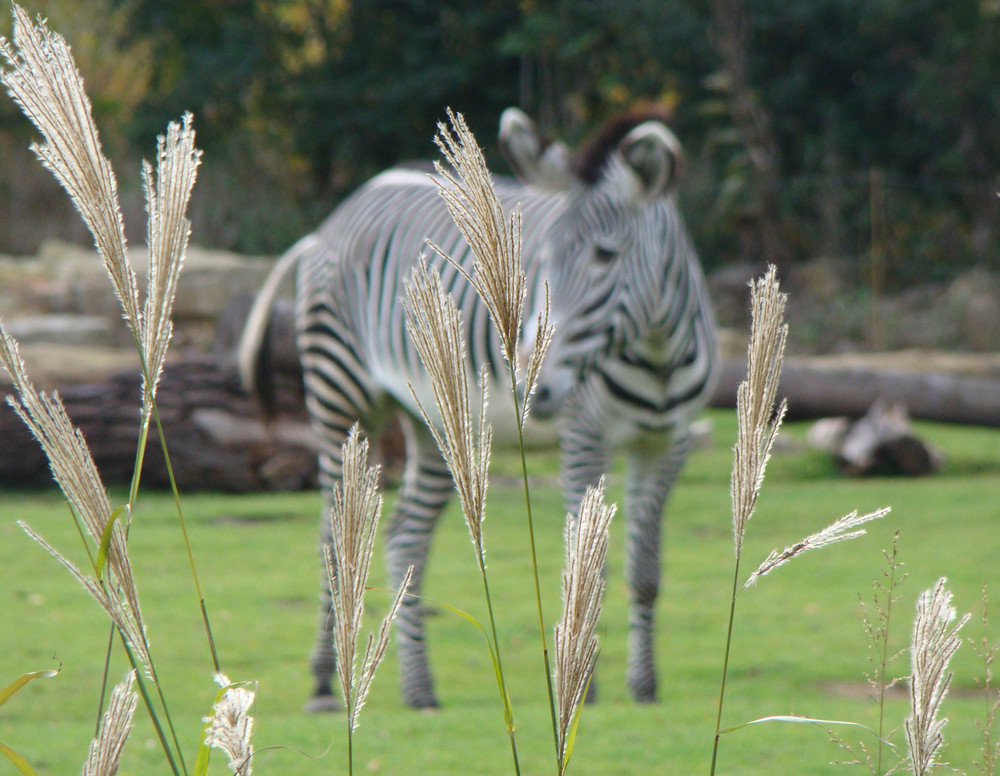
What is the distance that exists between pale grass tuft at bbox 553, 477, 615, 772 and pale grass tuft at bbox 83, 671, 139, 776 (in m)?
0.42

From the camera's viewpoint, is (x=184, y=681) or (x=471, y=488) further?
(x=184, y=681)

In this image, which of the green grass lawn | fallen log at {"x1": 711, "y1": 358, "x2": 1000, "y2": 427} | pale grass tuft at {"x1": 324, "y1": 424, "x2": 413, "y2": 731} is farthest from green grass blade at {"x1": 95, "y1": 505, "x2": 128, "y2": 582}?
fallen log at {"x1": 711, "y1": 358, "x2": 1000, "y2": 427}

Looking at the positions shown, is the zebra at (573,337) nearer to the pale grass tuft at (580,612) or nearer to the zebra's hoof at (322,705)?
the zebra's hoof at (322,705)

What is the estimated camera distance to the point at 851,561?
6762mm

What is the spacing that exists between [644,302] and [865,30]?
14281 millimetres

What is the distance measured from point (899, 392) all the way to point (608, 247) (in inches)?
301

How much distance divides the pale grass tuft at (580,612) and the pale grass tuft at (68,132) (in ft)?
1.72

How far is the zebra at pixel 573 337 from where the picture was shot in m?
3.92

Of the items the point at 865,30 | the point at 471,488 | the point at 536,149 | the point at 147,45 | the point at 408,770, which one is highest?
the point at 147,45

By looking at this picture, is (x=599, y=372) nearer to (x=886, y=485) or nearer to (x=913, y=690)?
(x=913, y=690)

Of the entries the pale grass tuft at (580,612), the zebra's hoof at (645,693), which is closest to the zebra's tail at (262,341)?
the zebra's hoof at (645,693)

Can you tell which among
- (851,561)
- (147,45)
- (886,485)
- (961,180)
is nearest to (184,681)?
(851,561)

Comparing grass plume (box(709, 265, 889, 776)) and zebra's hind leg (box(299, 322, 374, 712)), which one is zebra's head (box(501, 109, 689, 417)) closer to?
zebra's hind leg (box(299, 322, 374, 712))

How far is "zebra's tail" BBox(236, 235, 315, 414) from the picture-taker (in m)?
4.99
